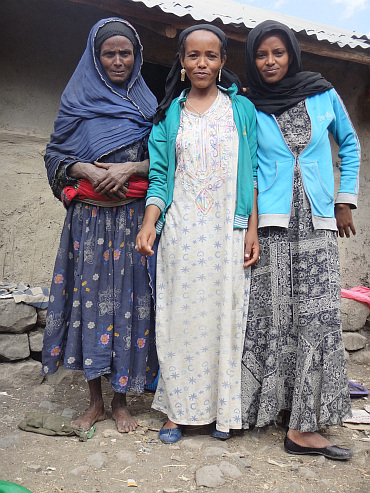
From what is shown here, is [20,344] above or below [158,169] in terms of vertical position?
below

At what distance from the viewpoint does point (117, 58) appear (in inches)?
104

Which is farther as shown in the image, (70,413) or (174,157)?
(70,413)

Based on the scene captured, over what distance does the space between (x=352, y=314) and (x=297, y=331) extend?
1984mm

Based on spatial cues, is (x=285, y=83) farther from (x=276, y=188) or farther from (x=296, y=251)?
(x=296, y=251)

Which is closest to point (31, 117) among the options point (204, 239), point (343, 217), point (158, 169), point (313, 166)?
point (158, 169)

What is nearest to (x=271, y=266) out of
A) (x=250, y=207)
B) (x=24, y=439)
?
(x=250, y=207)

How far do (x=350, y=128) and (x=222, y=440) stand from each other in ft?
5.70

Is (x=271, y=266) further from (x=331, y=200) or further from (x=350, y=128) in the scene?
(x=350, y=128)

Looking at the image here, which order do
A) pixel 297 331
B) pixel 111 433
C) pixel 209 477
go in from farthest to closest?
1. pixel 111 433
2. pixel 297 331
3. pixel 209 477

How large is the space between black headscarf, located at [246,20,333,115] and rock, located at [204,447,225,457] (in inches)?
67.1

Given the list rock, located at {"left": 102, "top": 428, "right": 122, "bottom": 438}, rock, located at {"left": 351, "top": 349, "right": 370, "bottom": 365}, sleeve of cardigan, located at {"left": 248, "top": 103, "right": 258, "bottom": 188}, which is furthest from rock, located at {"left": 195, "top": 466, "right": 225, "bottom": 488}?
rock, located at {"left": 351, "top": 349, "right": 370, "bottom": 365}

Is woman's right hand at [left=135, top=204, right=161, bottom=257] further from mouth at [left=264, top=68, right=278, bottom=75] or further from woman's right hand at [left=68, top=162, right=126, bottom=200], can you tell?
mouth at [left=264, top=68, right=278, bottom=75]

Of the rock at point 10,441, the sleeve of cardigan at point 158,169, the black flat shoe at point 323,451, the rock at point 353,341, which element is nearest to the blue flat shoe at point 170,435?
the black flat shoe at point 323,451

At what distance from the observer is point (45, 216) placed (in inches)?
158
